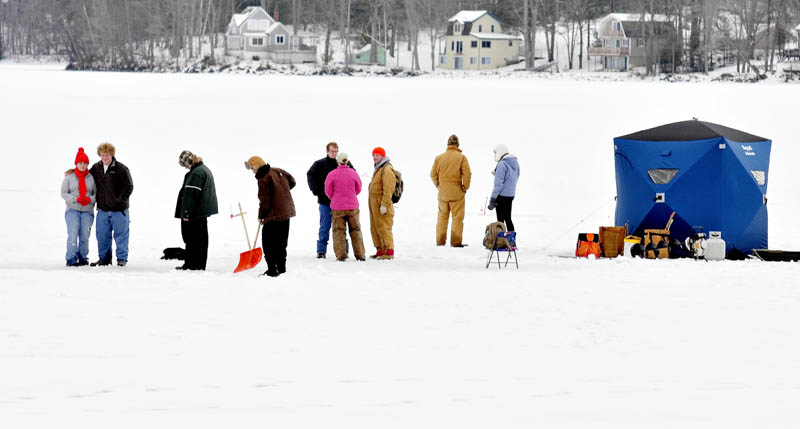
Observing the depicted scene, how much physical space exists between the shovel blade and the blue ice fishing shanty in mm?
4523

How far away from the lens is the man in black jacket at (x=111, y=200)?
36.3 feet

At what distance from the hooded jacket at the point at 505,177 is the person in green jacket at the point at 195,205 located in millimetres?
3415

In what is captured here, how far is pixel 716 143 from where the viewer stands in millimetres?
12750

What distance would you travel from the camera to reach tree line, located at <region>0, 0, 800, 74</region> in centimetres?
7850

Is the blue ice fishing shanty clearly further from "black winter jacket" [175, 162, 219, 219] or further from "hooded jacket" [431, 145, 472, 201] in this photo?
"black winter jacket" [175, 162, 219, 219]

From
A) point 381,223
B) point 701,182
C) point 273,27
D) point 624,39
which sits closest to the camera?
point 381,223

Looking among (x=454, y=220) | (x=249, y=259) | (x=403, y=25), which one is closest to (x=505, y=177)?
(x=454, y=220)

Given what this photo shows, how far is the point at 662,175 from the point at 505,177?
1.77 metres

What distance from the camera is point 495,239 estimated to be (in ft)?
38.2

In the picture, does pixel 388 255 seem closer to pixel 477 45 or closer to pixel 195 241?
pixel 195 241

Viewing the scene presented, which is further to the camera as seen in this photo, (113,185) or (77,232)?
(77,232)

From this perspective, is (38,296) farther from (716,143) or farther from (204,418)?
(716,143)

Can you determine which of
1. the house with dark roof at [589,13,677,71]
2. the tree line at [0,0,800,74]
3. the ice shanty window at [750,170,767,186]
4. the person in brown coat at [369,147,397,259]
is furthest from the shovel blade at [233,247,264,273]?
the house with dark roof at [589,13,677,71]

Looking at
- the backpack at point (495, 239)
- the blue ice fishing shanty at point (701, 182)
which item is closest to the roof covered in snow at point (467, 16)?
the blue ice fishing shanty at point (701, 182)
